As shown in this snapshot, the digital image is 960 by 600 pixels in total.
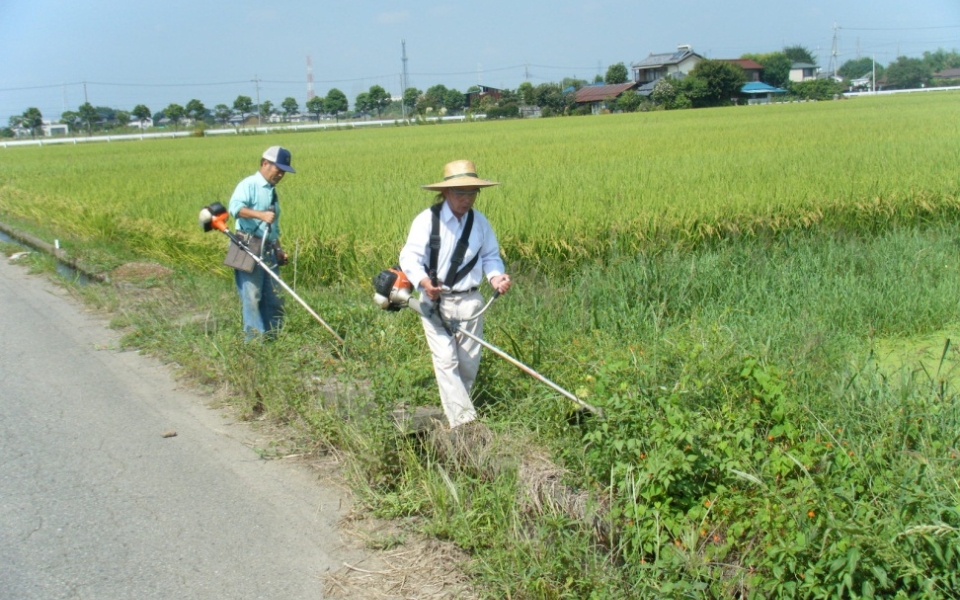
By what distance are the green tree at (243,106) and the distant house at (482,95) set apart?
80.6 feet

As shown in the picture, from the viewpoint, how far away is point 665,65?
272 ft

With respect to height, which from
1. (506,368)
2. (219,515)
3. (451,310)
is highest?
(451,310)

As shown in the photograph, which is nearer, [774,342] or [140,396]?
[774,342]

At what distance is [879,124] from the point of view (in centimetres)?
2352

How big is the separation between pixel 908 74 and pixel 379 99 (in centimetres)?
6110

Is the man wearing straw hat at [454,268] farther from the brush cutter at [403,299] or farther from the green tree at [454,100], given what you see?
the green tree at [454,100]

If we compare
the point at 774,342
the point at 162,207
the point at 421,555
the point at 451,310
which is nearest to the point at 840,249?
the point at 774,342

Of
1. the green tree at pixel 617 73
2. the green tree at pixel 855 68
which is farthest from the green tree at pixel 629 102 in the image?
the green tree at pixel 855 68

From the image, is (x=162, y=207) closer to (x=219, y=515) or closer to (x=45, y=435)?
(x=45, y=435)

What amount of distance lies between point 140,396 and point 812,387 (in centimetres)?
429

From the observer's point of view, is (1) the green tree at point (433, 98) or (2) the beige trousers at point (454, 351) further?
(1) the green tree at point (433, 98)

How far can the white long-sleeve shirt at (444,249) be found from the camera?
452 cm

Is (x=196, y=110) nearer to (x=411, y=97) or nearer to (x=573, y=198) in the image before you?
(x=411, y=97)

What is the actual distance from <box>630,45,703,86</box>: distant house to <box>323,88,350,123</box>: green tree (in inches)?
1284
